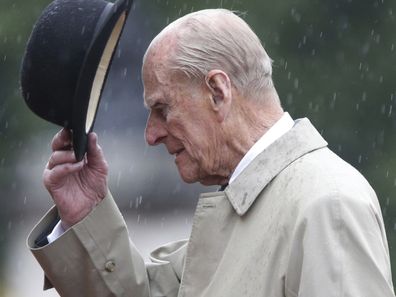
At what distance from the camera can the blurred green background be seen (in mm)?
9234

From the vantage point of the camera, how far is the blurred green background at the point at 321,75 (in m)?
9.23

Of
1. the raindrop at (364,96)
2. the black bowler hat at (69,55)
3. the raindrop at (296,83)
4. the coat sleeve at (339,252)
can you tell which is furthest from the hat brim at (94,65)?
the raindrop at (364,96)

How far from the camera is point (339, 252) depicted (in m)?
3.93

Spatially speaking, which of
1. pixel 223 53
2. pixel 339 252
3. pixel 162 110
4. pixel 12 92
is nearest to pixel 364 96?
pixel 12 92

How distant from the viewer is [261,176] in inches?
170

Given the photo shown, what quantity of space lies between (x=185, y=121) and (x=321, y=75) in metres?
5.06

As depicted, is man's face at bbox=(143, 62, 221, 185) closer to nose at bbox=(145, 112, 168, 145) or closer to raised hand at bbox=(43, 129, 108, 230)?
nose at bbox=(145, 112, 168, 145)

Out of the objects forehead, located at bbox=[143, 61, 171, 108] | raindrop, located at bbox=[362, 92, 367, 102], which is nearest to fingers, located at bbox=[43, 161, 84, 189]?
forehead, located at bbox=[143, 61, 171, 108]

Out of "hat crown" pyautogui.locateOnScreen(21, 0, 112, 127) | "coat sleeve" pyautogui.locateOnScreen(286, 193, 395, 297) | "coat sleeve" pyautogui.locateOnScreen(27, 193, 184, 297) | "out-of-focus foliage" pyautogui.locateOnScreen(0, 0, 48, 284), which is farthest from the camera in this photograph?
"out-of-focus foliage" pyautogui.locateOnScreen(0, 0, 48, 284)

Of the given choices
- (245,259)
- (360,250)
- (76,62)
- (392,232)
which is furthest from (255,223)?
(392,232)

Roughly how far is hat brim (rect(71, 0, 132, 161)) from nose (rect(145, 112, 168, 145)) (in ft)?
0.62

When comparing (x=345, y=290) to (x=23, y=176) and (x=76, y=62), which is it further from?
(x=23, y=176)

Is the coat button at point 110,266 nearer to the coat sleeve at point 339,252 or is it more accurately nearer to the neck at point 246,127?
the neck at point 246,127

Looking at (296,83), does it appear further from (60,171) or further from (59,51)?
(59,51)
